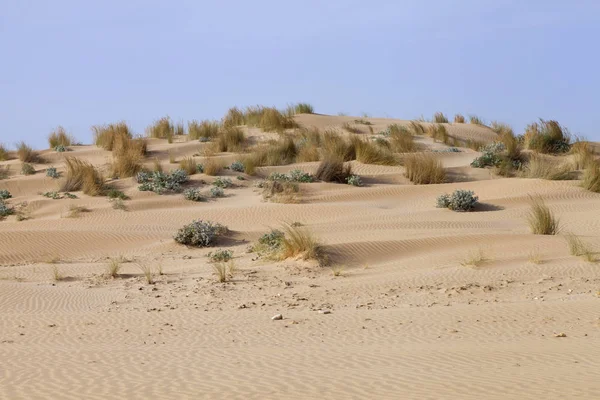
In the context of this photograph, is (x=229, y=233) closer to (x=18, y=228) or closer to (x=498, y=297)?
(x=18, y=228)

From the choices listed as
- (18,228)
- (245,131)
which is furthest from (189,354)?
(245,131)

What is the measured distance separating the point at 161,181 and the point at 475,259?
11.0m

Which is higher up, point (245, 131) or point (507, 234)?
point (245, 131)

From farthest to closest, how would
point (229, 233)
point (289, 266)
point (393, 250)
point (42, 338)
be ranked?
1. point (229, 233)
2. point (393, 250)
3. point (289, 266)
4. point (42, 338)

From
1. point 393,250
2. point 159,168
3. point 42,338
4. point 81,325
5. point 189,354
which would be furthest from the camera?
point 159,168

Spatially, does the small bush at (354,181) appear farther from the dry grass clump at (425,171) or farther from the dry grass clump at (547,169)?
the dry grass clump at (547,169)

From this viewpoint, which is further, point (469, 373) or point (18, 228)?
point (18, 228)

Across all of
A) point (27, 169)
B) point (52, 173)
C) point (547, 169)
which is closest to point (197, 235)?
point (52, 173)

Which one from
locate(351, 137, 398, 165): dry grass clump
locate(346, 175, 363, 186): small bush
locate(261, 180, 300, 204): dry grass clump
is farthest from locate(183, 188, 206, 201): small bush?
locate(351, 137, 398, 165): dry grass clump

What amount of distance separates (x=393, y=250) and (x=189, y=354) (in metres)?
7.09

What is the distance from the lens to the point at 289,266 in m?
12.8

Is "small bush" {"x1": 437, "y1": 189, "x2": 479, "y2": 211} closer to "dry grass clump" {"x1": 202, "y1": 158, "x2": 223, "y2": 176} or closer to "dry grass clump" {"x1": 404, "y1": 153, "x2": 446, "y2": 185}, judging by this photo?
"dry grass clump" {"x1": 404, "y1": 153, "x2": 446, "y2": 185}

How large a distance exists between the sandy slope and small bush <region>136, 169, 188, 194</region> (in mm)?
468

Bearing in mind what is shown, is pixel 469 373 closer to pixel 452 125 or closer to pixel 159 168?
pixel 159 168
